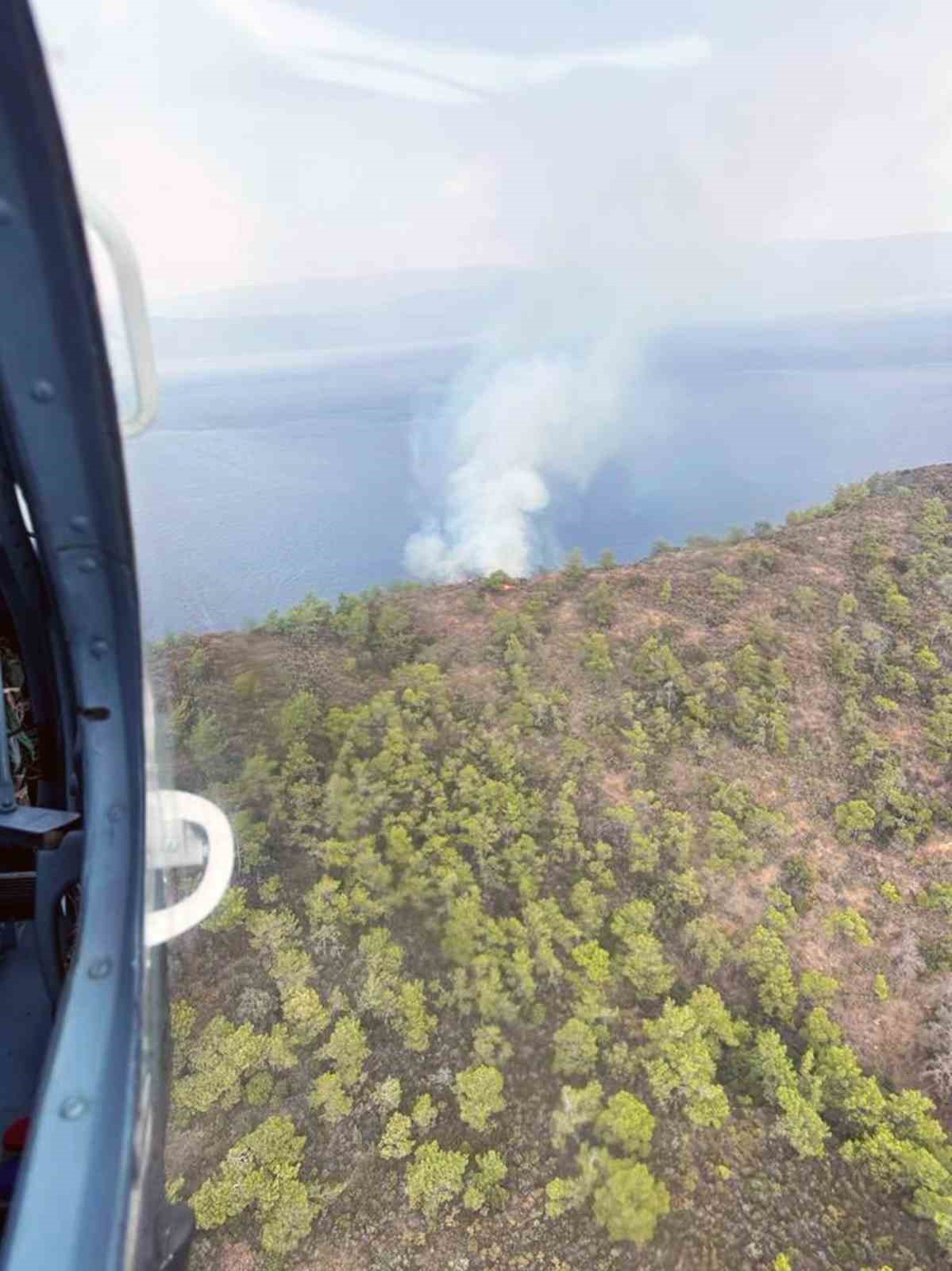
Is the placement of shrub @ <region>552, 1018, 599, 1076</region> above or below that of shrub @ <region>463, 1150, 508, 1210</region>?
above

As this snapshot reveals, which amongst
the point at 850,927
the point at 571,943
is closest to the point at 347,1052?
the point at 571,943

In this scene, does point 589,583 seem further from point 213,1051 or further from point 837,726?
point 213,1051

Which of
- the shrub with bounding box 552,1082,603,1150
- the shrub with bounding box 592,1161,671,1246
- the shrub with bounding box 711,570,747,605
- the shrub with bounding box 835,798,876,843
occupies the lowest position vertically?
the shrub with bounding box 592,1161,671,1246

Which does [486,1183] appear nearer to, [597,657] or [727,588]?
[597,657]

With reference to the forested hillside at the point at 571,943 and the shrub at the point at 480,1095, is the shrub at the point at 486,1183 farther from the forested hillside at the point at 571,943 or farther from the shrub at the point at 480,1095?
the shrub at the point at 480,1095

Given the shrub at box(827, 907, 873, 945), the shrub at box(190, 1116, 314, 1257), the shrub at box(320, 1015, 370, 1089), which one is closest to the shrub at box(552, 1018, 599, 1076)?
the shrub at box(320, 1015, 370, 1089)

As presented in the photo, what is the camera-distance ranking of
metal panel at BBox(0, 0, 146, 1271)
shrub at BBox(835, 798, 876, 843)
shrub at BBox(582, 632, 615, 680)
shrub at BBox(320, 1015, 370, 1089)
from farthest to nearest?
1. shrub at BBox(582, 632, 615, 680)
2. shrub at BBox(835, 798, 876, 843)
3. shrub at BBox(320, 1015, 370, 1089)
4. metal panel at BBox(0, 0, 146, 1271)

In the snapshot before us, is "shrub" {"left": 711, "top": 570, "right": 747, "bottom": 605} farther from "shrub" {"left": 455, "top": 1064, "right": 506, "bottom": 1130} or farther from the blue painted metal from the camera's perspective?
the blue painted metal
